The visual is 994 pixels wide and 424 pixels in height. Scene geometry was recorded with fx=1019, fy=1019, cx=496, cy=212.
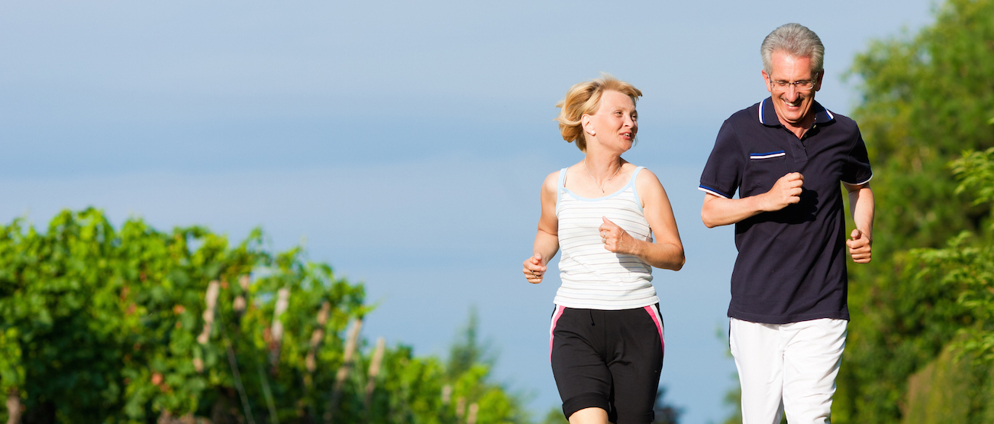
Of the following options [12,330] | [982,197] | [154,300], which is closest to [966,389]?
[982,197]

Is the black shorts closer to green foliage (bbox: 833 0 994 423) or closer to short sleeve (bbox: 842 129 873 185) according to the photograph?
short sleeve (bbox: 842 129 873 185)

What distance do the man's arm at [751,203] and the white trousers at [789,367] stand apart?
51cm

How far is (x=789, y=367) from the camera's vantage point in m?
4.62

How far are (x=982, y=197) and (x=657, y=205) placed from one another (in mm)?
4618

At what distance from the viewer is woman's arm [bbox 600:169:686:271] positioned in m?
4.62

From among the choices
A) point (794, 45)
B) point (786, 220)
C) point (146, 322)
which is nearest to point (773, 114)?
point (794, 45)

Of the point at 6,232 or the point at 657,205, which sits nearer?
the point at 657,205

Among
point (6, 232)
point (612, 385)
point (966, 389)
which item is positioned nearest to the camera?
point (612, 385)

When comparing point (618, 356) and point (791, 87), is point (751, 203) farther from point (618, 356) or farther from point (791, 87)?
point (618, 356)

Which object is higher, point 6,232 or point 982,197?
point 6,232

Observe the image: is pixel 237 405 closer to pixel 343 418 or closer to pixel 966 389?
pixel 343 418

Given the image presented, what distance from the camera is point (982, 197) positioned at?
821 cm

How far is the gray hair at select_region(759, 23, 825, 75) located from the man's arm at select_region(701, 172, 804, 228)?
520 mm

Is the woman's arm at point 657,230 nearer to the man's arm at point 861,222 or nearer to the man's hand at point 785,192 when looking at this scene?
the man's hand at point 785,192
